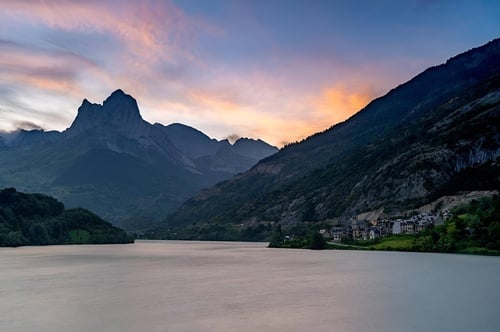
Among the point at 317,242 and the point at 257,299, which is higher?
the point at 317,242

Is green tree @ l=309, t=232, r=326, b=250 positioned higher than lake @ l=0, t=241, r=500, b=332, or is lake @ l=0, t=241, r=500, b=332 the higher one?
green tree @ l=309, t=232, r=326, b=250

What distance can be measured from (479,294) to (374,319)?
848 inches

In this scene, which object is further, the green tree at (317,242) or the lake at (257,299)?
the green tree at (317,242)

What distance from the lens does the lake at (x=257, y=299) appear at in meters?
46.6

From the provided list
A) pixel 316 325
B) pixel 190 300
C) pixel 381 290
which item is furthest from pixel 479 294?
pixel 190 300

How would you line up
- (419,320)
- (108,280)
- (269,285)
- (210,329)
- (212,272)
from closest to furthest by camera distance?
1. (210,329)
2. (419,320)
3. (269,285)
4. (108,280)
5. (212,272)

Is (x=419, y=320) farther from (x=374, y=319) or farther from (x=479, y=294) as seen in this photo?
(x=479, y=294)

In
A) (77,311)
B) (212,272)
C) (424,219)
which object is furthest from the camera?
(424,219)

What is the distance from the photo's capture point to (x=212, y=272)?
9662 cm

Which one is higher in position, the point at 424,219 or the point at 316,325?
the point at 424,219

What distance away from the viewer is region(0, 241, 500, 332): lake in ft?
153

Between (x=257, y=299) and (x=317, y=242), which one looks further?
(x=317, y=242)

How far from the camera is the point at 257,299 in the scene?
200ft

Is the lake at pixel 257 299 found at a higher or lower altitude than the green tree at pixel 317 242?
lower
